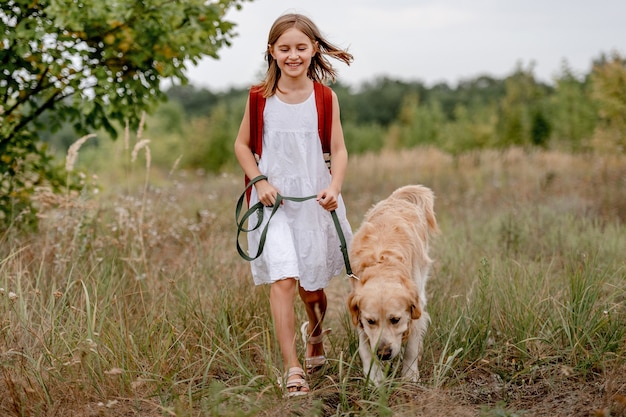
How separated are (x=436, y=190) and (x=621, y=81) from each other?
21.6ft

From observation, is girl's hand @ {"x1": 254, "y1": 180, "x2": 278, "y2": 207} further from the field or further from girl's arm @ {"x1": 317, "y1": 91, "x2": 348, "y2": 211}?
the field

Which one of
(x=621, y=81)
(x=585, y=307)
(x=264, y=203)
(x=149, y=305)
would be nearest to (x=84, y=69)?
(x=149, y=305)

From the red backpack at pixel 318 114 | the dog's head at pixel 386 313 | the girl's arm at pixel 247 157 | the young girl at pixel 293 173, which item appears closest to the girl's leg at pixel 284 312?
the young girl at pixel 293 173

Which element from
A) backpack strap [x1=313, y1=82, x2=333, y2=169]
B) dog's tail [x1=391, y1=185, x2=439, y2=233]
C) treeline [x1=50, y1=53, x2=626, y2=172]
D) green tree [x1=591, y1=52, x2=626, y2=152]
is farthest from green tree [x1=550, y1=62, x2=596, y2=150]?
backpack strap [x1=313, y1=82, x2=333, y2=169]

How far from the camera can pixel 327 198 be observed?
12.4 feet

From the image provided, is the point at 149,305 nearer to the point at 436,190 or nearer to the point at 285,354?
the point at 285,354

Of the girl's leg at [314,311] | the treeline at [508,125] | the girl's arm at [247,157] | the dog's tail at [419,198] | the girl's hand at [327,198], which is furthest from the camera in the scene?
the treeline at [508,125]

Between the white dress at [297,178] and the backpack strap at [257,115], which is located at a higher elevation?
the backpack strap at [257,115]

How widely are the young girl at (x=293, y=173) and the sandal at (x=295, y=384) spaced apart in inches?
8.0

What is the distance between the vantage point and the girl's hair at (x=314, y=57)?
3.93 meters

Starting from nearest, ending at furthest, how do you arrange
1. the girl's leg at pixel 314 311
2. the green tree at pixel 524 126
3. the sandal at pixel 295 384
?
the sandal at pixel 295 384 < the girl's leg at pixel 314 311 < the green tree at pixel 524 126

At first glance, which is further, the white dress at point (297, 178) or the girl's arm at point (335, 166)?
the white dress at point (297, 178)

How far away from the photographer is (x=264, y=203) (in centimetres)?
387

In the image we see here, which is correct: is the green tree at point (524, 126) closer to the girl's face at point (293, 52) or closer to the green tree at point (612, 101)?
the green tree at point (612, 101)
